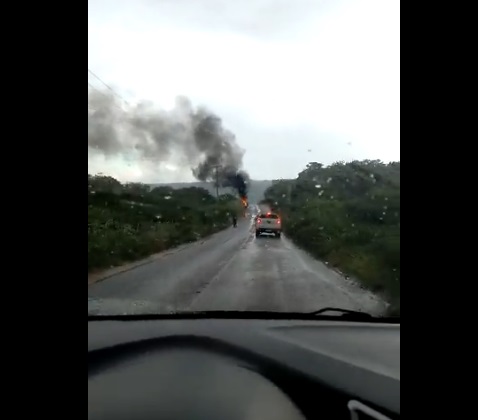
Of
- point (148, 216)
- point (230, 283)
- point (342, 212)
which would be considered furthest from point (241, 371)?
point (342, 212)

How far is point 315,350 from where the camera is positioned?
135 inches

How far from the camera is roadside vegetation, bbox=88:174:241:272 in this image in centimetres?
444

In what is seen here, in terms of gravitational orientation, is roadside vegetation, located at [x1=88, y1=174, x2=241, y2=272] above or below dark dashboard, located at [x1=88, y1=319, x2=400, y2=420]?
above

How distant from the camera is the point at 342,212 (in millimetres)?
5781

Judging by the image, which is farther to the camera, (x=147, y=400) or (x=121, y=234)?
(x=121, y=234)

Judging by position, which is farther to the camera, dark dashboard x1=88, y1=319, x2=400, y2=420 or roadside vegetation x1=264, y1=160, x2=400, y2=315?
roadside vegetation x1=264, y1=160, x2=400, y2=315

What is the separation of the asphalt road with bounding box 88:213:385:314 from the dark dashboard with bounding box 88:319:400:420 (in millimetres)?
376

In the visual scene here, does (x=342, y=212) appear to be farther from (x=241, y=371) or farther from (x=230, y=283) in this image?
(x=241, y=371)

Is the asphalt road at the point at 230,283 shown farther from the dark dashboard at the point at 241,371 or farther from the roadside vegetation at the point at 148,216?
the dark dashboard at the point at 241,371

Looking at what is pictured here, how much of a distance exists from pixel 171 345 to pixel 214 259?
135 inches

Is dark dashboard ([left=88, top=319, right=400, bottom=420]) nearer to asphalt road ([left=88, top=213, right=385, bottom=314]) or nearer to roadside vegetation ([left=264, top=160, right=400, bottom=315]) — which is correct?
asphalt road ([left=88, top=213, right=385, bottom=314])

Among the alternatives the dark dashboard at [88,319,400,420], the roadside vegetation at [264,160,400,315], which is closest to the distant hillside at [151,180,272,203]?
the roadside vegetation at [264,160,400,315]
